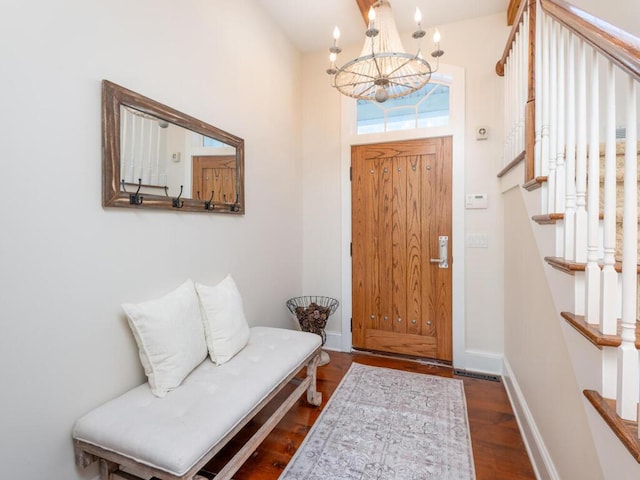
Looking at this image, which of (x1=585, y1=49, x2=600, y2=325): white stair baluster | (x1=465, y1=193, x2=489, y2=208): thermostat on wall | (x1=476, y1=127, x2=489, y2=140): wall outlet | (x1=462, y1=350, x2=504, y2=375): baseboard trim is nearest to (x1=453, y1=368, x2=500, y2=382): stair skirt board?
(x1=462, y1=350, x2=504, y2=375): baseboard trim

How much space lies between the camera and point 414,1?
255 cm

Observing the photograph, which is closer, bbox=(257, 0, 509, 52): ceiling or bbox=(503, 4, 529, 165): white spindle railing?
bbox=(503, 4, 529, 165): white spindle railing

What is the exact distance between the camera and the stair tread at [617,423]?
2.48 ft

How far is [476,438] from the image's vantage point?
1.90 metres

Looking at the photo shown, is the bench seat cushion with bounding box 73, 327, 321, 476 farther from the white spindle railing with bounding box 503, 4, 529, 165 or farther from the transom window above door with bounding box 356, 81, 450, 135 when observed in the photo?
the transom window above door with bounding box 356, 81, 450, 135

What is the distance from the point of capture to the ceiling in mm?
2576

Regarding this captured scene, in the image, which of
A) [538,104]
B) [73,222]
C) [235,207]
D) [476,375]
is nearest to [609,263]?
[538,104]

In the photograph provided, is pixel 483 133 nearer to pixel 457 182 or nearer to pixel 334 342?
pixel 457 182

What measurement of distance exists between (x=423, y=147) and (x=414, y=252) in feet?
3.18

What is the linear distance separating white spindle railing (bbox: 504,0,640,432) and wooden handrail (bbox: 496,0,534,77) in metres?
0.10

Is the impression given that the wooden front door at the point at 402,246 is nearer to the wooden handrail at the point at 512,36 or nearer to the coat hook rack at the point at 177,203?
the wooden handrail at the point at 512,36

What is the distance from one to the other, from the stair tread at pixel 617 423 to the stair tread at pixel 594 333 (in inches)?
6.5

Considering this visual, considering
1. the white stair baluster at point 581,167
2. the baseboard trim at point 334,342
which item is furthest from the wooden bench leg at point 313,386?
the white stair baluster at point 581,167

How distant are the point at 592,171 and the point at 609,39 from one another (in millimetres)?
401
